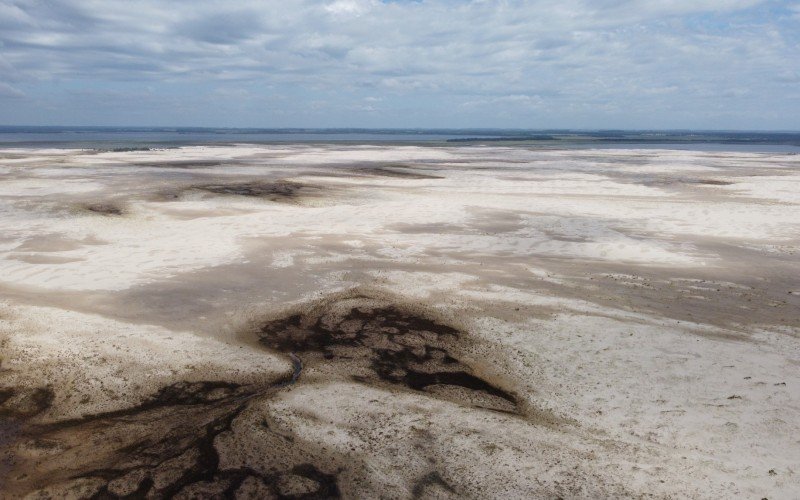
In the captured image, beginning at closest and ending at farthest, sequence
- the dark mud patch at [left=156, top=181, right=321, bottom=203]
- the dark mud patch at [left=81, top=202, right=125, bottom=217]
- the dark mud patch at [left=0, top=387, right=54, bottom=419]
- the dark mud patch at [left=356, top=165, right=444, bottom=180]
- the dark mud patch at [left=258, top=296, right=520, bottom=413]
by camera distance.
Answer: the dark mud patch at [left=0, top=387, right=54, bottom=419]
the dark mud patch at [left=258, top=296, right=520, bottom=413]
the dark mud patch at [left=81, top=202, right=125, bottom=217]
the dark mud patch at [left=156, top=181, right=321, bottom=203]
the dark mud patch at [left=356, top=165, right=444, bottom=180]

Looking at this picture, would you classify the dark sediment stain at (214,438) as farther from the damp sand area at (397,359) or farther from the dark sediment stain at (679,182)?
the dark sediment stain at (679,182)

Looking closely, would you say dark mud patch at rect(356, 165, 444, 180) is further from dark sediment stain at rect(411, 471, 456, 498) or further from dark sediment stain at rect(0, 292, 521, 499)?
dark sediment stain at rect(411, 471, 456, 498)

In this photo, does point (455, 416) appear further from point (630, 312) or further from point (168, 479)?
point (630, 312)

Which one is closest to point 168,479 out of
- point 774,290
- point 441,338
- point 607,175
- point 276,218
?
point 441,338

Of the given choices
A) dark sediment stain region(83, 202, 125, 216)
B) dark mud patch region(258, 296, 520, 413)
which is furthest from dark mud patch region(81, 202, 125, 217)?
dark mud patch region(258, 296, 520, 413)

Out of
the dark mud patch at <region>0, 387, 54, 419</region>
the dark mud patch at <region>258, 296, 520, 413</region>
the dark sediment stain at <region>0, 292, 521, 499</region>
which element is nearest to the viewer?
the dark sediment stain at <region>0, 292, 521, 499</region>

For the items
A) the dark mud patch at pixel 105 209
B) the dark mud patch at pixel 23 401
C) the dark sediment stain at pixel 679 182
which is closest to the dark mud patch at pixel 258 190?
the dark mud patch at pixel 105 209
